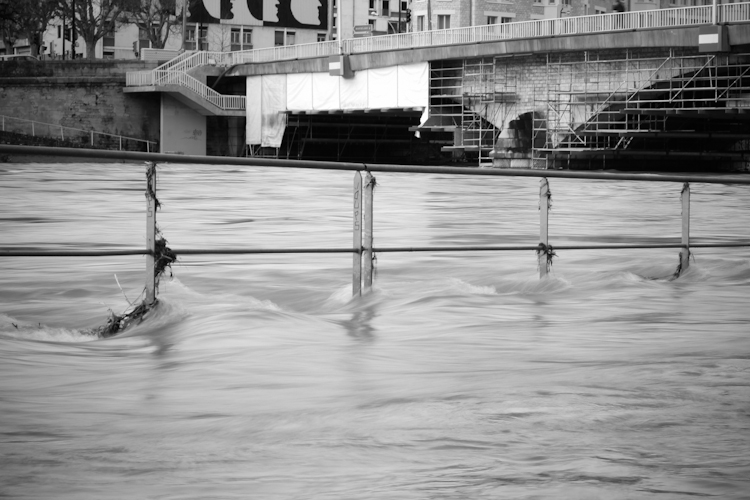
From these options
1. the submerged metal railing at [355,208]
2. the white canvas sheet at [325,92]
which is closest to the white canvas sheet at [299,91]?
the white canvas sheet at [325,92]

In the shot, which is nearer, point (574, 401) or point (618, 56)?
point (574, 401)

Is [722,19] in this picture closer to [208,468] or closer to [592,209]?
[592,209]

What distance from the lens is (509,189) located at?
3297cm

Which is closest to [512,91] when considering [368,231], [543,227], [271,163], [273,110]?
[273,110]

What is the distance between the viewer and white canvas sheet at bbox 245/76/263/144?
5931 centimetres

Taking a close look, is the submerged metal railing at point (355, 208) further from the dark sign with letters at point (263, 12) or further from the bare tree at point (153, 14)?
the bare tree at point (153, 14)

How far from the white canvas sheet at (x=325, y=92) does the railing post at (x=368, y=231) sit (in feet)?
146

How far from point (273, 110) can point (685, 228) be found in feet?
161

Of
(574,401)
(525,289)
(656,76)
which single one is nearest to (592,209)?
(525,289)

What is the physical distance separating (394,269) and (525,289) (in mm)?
2489

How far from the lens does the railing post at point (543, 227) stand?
31.7 feet

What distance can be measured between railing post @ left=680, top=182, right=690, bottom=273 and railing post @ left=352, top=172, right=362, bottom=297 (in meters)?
3.47

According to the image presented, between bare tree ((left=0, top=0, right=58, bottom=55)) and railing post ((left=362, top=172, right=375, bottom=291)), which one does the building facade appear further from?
railing post ((left=362, top=172, right=375, bottom=291))

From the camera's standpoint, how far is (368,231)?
8711mm
